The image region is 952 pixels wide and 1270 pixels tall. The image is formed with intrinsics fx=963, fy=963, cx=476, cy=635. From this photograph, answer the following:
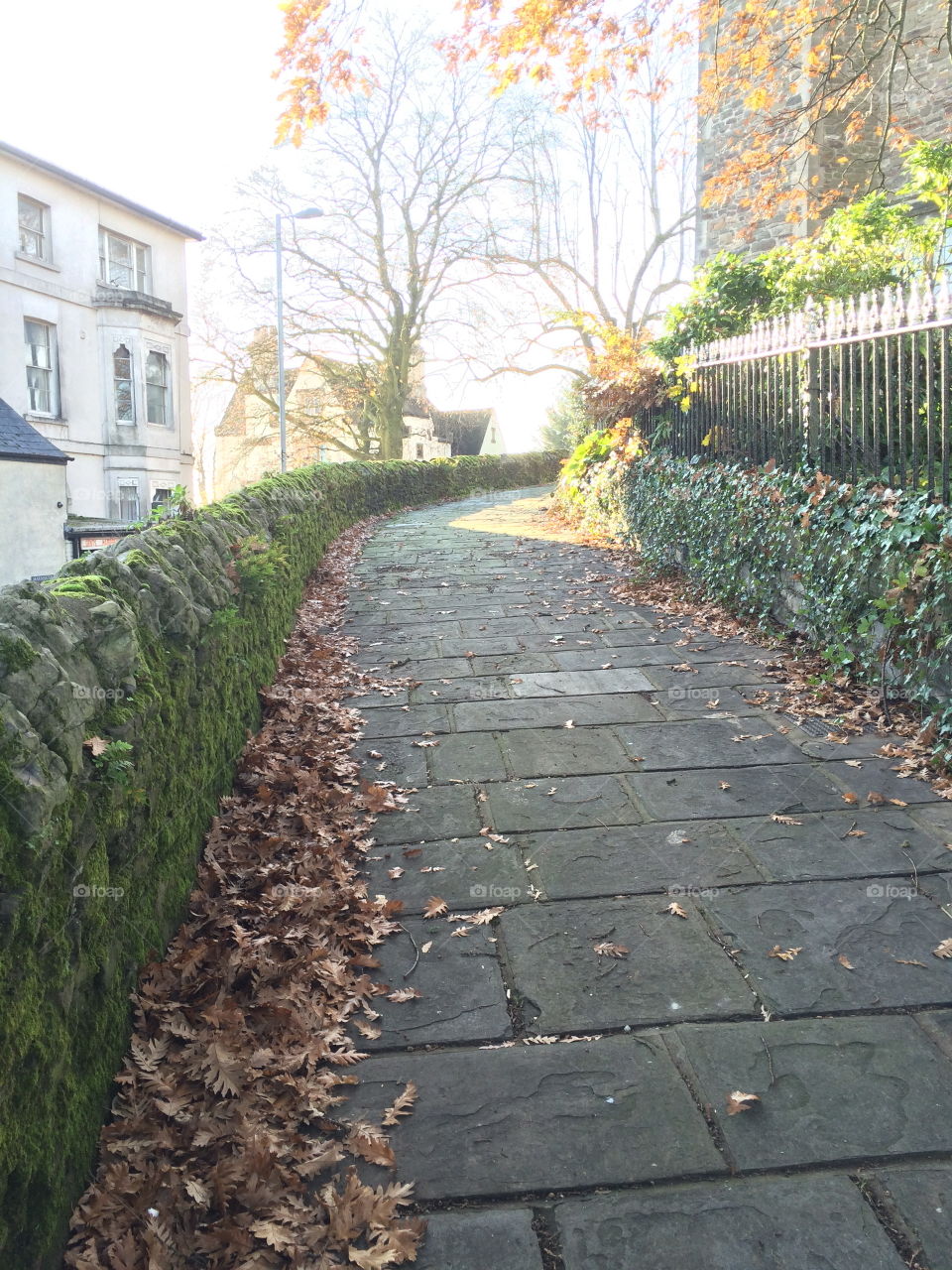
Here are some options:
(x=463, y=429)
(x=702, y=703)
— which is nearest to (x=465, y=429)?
(x=463, y=429)

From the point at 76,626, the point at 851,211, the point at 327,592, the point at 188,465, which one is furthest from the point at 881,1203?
the point at 188,465

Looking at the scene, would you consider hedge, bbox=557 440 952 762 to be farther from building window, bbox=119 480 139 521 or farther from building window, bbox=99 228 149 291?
building window, bbox=99 228 149 291

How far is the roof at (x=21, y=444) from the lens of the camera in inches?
708

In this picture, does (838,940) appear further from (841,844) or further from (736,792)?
(736,792)

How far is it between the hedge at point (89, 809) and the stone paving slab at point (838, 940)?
2061 millimetres

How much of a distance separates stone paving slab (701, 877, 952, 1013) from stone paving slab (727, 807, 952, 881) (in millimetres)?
115

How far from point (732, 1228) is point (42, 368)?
2601 centimetres

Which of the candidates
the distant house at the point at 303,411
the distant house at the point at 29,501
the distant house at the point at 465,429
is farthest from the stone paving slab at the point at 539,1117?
the distant house at the point at 465,429

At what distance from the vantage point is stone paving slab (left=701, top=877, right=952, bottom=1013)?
315cm

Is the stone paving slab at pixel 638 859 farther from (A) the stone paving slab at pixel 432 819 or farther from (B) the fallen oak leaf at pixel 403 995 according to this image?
(B) the fallen oak leaf at pixel 403 995

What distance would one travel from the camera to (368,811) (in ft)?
15.7

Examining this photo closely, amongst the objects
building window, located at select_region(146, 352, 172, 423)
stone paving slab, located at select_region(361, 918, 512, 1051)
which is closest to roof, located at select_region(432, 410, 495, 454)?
building window, located at select_region(146, 352, 172, 423)

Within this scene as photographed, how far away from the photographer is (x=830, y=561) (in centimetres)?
664

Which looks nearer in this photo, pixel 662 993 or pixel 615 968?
pixel 662 993
